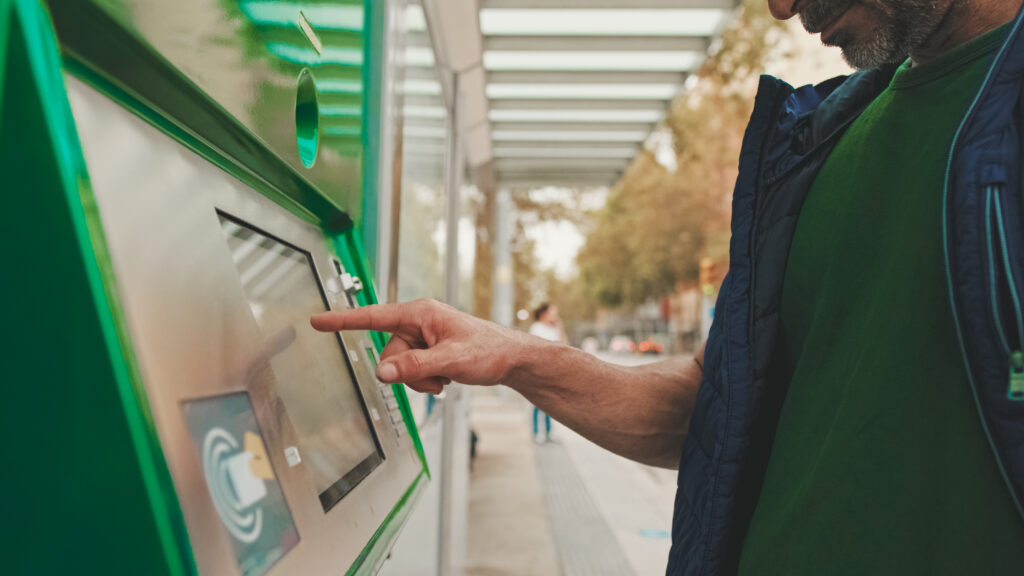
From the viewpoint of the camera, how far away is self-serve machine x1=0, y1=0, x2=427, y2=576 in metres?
0.43

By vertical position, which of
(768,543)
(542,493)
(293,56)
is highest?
(293,56)

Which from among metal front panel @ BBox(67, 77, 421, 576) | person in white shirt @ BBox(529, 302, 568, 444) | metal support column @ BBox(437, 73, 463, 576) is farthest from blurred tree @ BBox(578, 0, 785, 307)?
metal front panel @ BBox(67, 77, 421, 576)

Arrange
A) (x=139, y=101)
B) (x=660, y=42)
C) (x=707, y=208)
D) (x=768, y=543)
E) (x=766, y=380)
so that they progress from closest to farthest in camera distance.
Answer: (x=139, y=101) < (x=768, y=543) < (x=766, y=380) < (x=660, y=42) < (x=707, y=208)

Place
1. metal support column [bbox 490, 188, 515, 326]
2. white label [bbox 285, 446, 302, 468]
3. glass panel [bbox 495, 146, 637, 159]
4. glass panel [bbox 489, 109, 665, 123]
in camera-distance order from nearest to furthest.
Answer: white label [bbox 285, 446, 302, 468], glass panel [bbox 489, 109, 665, 123], glass panel [bbox 495, 146, 637, 159], metal support column [bbox 490, 188, 515, 326]

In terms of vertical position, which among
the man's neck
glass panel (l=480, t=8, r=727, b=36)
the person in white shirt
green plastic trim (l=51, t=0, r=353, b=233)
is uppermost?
glass panel (l=480, t=8, r=727, b=36)

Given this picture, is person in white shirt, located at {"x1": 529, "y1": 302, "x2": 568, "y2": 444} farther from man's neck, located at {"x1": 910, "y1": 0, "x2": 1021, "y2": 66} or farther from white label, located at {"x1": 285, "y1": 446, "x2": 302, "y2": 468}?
white label, located at {"x1": 285, "y1": 446, "x2": 302, "y2": 468}

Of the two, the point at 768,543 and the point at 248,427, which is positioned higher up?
the point at 248,427

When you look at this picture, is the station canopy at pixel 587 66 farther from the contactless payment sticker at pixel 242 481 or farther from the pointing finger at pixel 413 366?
the contactless payment sticker at pixel 242 481

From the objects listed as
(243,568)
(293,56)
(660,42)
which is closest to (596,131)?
(660,42)

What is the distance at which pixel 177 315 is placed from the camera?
0.55 meters

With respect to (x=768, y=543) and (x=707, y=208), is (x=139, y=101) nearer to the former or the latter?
(x=768, y=543)

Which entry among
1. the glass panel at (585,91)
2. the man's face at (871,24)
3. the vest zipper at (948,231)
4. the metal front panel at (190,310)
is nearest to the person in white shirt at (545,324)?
the glass panel at (585,91)

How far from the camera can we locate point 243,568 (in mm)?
519

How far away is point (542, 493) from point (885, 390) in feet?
21.5
